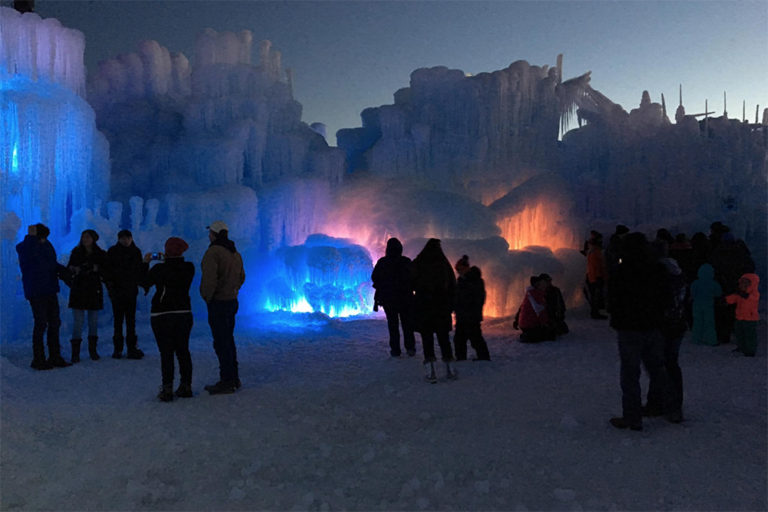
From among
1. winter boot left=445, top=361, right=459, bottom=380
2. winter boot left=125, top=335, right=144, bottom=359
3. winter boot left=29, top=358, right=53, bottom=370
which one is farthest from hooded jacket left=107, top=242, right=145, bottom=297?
winter boot left=445, top=361, right=459, bottom=380

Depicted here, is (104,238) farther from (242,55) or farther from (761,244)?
(761,244)

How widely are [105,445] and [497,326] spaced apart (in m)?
8.98

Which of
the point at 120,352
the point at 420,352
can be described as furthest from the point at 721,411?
the point at 120,352

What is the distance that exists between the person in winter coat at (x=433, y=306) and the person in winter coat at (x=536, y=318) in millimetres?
3047

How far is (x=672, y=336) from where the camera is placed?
5.40 metres

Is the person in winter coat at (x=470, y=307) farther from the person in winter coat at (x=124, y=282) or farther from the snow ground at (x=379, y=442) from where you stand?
the person in winter coat at (x=124, y=282)

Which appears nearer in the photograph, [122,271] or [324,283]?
[122,271]

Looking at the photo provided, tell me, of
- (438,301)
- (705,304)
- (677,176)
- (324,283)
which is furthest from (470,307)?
(677,176)

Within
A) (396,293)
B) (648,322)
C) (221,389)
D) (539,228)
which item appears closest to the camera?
(648,322)

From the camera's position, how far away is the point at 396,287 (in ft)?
29.8

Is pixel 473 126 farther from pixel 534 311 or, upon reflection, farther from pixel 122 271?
pixel 122 271

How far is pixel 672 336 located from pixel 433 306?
280 cm

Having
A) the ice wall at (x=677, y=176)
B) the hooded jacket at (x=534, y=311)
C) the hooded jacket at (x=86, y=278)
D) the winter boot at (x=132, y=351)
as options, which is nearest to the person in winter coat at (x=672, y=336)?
the hooded jacket at (x=534, y=311)

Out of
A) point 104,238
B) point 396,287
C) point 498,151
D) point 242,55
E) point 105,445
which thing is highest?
point 242,55
